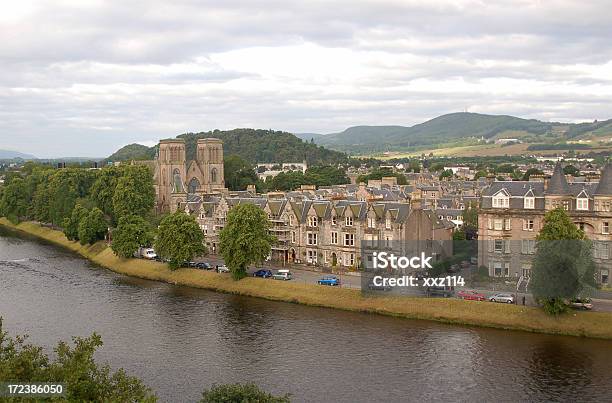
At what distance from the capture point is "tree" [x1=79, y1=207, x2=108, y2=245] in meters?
116

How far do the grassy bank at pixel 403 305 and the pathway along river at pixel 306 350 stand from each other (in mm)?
1220

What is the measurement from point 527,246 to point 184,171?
8611 centimetres

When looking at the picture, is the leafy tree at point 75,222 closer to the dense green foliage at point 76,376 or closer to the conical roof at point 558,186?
the conical roof at point 558,186

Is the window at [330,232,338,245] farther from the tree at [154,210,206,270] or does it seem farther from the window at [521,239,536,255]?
the window at [521,239,536,255]

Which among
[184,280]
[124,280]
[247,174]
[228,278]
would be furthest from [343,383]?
[247,174]

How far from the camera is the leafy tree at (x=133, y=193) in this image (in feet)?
381

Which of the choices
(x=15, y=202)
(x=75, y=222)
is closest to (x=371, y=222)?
(x=75, y=222)

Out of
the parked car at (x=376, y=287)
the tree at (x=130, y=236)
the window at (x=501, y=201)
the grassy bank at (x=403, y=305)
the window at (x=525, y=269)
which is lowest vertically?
the grassy bank at (x=403, y=305)

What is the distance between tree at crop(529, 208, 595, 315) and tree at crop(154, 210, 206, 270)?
4260 centimetres

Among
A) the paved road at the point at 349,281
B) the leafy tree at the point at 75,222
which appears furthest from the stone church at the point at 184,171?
the paved road at the point at 349,281

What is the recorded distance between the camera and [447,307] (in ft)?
222

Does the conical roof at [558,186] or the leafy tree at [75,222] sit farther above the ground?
the conical roof at [558,186]

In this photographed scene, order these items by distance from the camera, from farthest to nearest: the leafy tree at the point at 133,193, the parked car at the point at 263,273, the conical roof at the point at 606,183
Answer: the leafy tree at the point at 133,193, the parked car at the point at 263,273, the conical roof at the point at 606,183

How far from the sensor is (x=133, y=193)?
4626 inches
